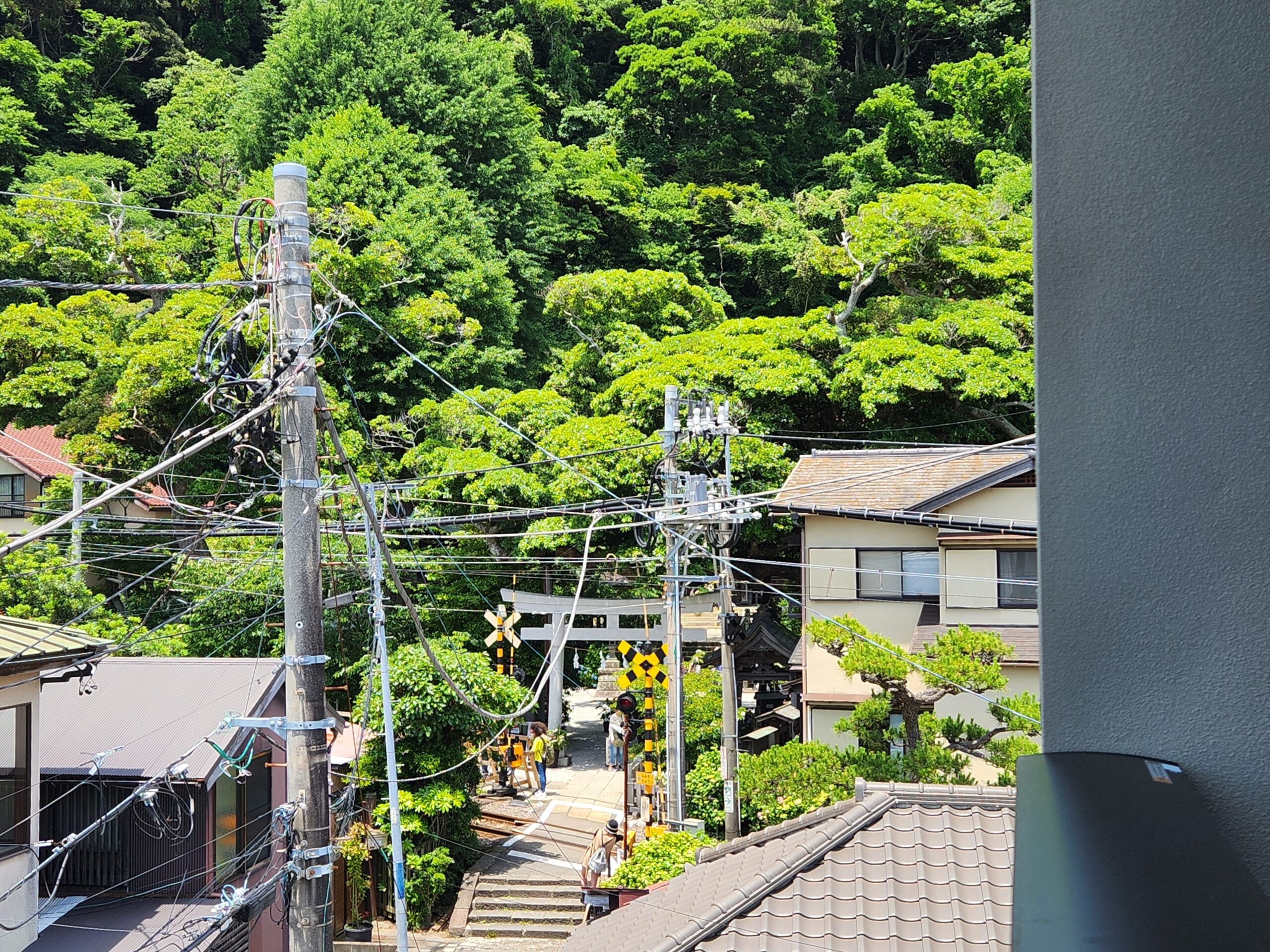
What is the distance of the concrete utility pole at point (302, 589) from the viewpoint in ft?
24.6

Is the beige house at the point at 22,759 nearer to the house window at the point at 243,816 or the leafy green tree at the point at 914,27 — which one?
the house window at the point at 243,816

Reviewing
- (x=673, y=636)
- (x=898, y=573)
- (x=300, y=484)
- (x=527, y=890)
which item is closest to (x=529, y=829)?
(x=527, y=890)

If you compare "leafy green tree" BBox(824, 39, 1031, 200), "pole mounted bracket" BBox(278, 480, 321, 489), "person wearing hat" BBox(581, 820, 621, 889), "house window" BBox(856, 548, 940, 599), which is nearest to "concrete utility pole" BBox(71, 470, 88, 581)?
"person wearing hat" BBox(581, 820, 621, 889)

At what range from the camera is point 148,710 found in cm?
1223

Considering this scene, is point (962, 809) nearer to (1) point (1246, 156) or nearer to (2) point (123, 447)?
(1) point (1246, 156)

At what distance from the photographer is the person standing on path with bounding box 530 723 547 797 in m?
19.7

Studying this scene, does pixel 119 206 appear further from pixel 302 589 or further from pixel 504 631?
pixel 504 631

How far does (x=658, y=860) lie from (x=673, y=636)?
105 inches

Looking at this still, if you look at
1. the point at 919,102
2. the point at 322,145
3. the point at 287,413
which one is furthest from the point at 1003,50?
the point at 287,413

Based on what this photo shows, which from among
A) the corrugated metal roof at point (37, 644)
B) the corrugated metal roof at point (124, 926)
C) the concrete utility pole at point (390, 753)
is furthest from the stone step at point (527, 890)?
the corrugated metal roof at point (37, 644)

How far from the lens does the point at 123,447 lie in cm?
2252

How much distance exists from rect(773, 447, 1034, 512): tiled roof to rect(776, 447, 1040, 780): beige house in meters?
0.03

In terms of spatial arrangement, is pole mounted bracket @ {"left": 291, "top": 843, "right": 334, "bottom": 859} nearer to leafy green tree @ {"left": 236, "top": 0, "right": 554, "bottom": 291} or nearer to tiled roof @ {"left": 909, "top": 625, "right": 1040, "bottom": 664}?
tiled roof @ {"left": 909, "top": 625, "right": 1040, "bottom": 664}

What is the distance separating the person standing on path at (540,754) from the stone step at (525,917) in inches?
171
